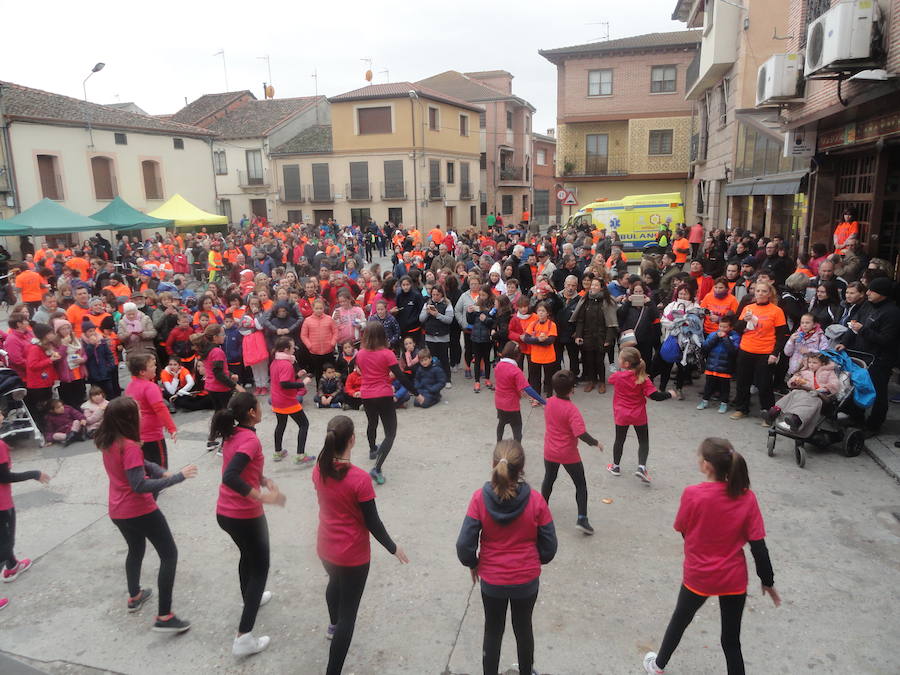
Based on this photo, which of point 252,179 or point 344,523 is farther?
point 252,179

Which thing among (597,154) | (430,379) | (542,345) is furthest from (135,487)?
(597,154)

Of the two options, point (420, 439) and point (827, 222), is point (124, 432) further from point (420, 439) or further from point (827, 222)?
point (827, 222)

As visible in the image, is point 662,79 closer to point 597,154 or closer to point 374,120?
point 597,154

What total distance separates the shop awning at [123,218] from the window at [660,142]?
24761mm

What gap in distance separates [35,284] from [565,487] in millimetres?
12324

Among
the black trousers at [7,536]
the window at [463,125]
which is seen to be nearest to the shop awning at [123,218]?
the black trousers at [7,536]

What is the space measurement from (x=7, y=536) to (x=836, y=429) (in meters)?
7.94

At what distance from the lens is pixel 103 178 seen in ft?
92.4

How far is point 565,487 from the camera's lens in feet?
20.5

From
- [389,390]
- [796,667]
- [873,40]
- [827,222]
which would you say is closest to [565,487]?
[389,390]

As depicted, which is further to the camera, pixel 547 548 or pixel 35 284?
pixel 35 284

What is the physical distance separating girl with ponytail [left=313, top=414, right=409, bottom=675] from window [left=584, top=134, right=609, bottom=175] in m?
33.7

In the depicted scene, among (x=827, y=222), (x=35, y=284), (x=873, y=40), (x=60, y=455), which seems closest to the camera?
(x=60, y=455)

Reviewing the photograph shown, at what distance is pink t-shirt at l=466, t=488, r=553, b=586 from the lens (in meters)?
3.31
